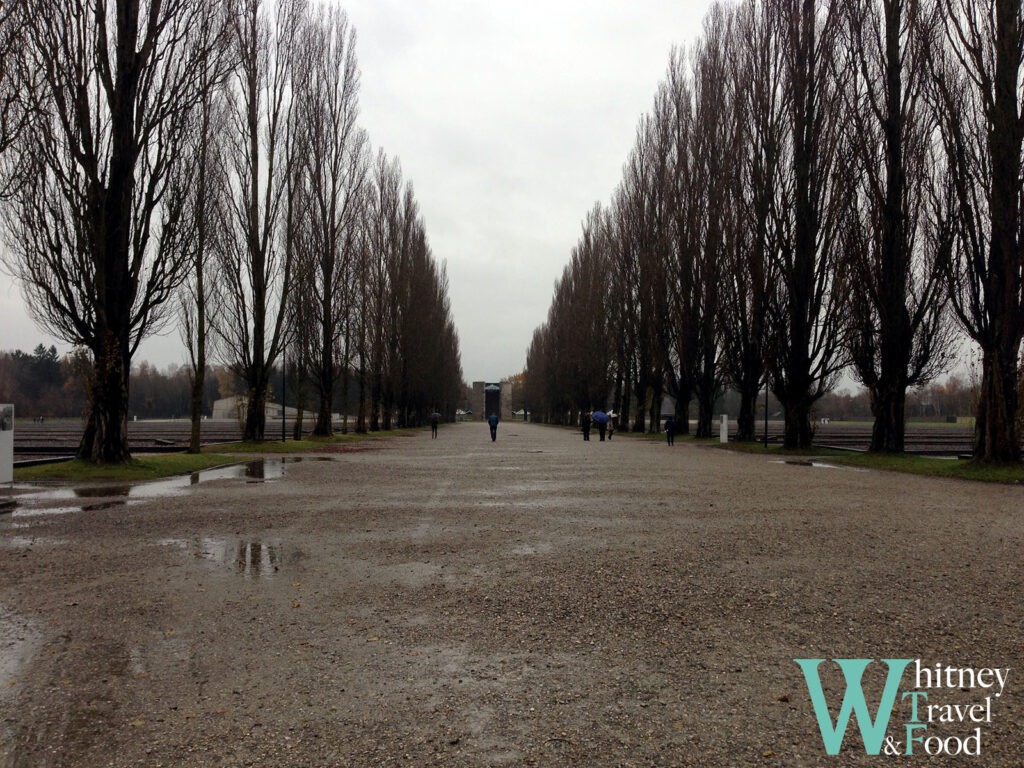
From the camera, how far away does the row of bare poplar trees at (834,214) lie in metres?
17.2

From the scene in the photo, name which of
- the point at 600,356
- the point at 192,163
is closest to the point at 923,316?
the point at 192,163

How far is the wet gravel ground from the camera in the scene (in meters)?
3.32

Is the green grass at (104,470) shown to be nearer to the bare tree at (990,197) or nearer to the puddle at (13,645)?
the puddle at (13,645)

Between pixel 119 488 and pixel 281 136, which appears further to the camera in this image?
pixel 281 136

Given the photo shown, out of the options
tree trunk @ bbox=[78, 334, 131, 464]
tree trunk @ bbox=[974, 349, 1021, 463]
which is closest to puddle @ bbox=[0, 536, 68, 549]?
tree trunk @ bbox=[78, 334, 131, 464]

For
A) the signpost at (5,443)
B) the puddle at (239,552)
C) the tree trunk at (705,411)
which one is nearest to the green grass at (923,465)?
the tree trunk at (705,411)

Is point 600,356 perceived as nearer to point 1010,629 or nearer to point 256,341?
point 256,341

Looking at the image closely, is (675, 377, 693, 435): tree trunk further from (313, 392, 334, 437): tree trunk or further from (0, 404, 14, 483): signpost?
(0, 404, 14, 483): signpost

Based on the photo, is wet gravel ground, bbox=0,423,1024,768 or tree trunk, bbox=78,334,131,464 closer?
wet gravel ground, bbox=0,423,1024,768

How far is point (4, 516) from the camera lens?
32.7 feet

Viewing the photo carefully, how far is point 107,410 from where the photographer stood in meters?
16.3

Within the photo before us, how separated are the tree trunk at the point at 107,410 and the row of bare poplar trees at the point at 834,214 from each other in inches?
783

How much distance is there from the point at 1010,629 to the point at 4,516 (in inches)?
452

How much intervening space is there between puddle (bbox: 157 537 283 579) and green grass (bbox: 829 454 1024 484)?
1488 cm
